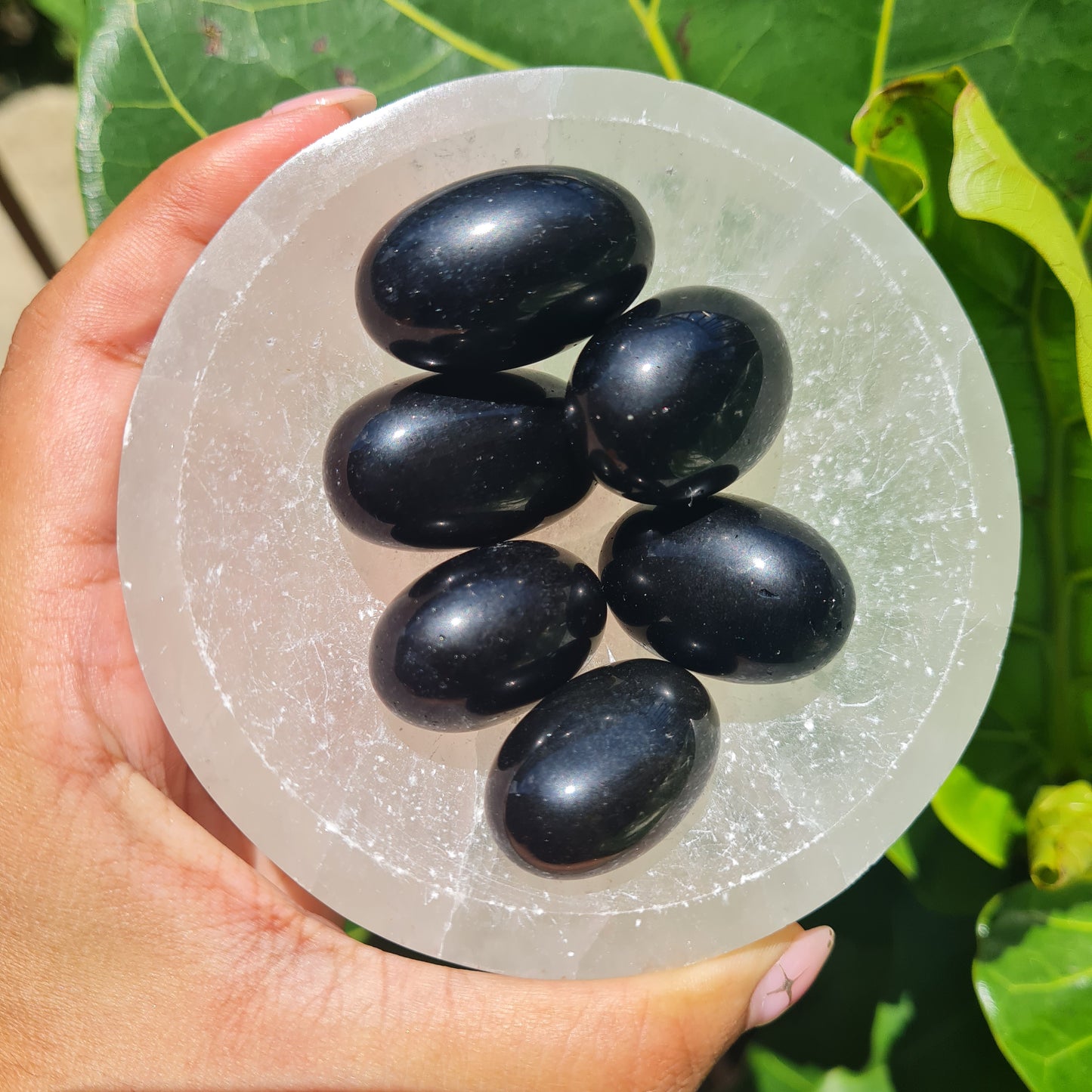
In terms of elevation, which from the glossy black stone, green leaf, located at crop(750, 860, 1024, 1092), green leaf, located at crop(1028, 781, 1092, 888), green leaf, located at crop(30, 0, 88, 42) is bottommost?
green leaf, located at crop(750, 860, 1024, 1092)

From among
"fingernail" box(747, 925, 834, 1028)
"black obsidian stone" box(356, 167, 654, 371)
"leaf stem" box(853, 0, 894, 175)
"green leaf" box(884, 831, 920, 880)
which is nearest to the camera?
"black obsidian stone" box(356, 167, 654, 371)

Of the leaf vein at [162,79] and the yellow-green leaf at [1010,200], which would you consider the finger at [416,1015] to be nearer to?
the yellow-green leaf at [1010,200]

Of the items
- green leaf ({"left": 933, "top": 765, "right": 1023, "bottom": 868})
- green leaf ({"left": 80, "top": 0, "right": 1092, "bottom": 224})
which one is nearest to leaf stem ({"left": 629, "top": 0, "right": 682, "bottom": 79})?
green leaf ({"left": 80, "top": 0, "right": 1092, "bottom": 224})

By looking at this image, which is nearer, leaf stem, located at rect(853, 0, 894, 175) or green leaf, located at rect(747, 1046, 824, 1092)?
leaf stem, located at rect(853, 0, 894, 175)

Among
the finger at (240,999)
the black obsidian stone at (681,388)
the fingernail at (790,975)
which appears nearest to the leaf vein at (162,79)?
the black obsidian stone at (681,388)

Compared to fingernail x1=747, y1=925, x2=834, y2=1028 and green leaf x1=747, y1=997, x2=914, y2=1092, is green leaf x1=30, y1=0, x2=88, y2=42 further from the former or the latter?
green leaf x1=747, y1=997, x2=914, y2=1092

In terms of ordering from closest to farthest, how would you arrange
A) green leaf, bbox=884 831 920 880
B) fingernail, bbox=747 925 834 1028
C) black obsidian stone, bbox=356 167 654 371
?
black obsidian stone, bbox=356 167 654 371
fingernail, bbox=747 925 834 1028
green leaf, bbox=884 831 920 880

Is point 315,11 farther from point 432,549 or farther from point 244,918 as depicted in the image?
point 244,918

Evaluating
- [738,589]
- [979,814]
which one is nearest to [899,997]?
[979,814]
